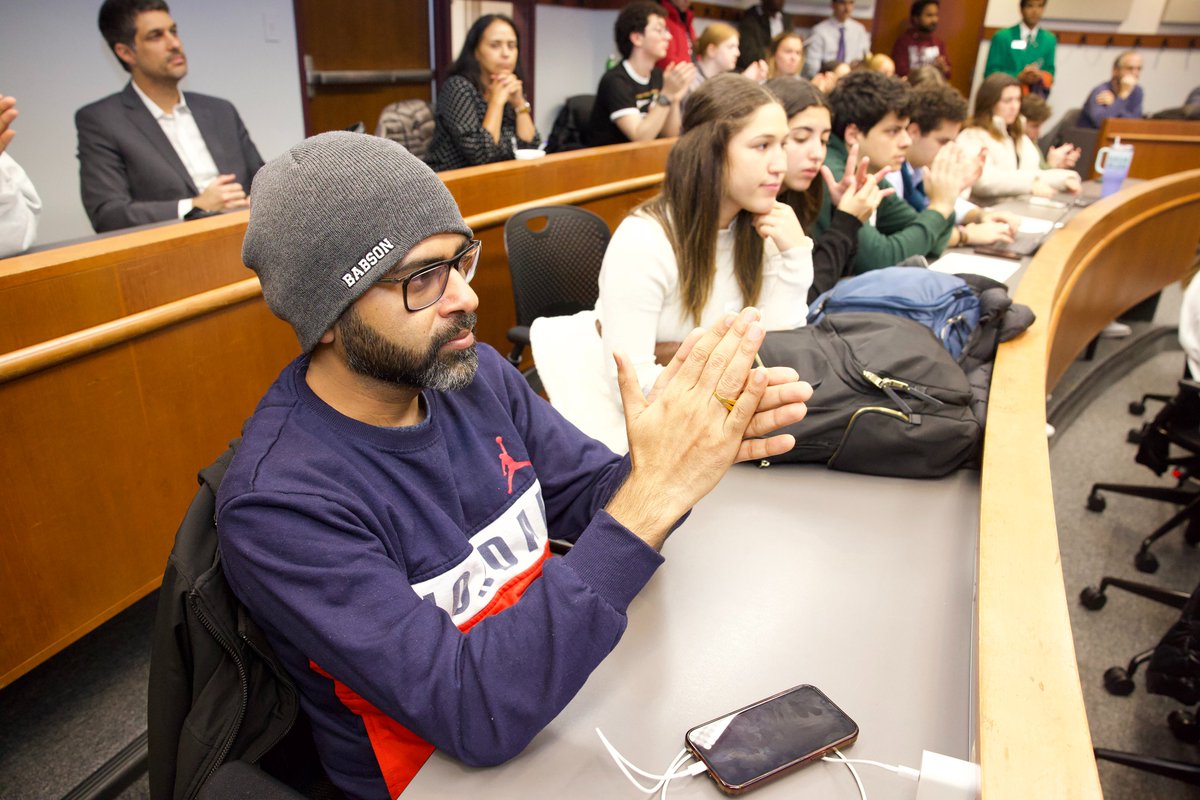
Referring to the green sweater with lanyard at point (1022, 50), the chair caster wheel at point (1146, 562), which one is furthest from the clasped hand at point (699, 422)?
the green sweater with lanyard at point (1022, 50)

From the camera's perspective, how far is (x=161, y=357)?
177 cm

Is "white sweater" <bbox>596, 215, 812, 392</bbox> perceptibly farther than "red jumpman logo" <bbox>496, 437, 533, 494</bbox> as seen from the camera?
Yes

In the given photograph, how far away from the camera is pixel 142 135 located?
2523 mm

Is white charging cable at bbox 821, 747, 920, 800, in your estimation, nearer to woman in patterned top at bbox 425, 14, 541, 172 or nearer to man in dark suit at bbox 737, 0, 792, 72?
woman in patterned top at bbox 425, 14, 541, 172

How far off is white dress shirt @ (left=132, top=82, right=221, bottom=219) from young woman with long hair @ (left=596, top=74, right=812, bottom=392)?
171cm

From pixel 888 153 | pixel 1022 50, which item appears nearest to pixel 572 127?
pixel 888 153

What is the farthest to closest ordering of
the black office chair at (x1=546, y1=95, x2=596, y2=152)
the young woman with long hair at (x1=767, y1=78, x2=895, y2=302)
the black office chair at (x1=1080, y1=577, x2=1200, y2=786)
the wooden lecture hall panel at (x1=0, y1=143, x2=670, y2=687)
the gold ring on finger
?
the black office chair at (x1=546, y1=95, x2=596, y2=152) → the young woman with long hair at (x1=767, y1=78, x2=895, y2=302) → the black office chair at (x1=1080, y1=577, x2=1200, y2=786) → the wooden lecture hall panel at (x1=0, y1=143, x2=670, y2=687) → the gold ring on finger

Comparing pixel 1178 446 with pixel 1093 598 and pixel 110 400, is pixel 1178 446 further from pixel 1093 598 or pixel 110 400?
pixel 110 400

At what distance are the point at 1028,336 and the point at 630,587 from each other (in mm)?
1338

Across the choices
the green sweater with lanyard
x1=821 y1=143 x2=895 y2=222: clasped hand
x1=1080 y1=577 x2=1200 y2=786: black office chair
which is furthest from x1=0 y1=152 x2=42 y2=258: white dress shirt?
the green sweater with lanyard

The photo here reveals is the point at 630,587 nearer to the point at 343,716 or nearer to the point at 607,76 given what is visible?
the point at 343,716

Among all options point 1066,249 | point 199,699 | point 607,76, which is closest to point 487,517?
point 199,699

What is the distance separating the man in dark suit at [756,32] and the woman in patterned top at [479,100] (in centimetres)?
280

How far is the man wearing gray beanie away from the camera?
0.80 metres
